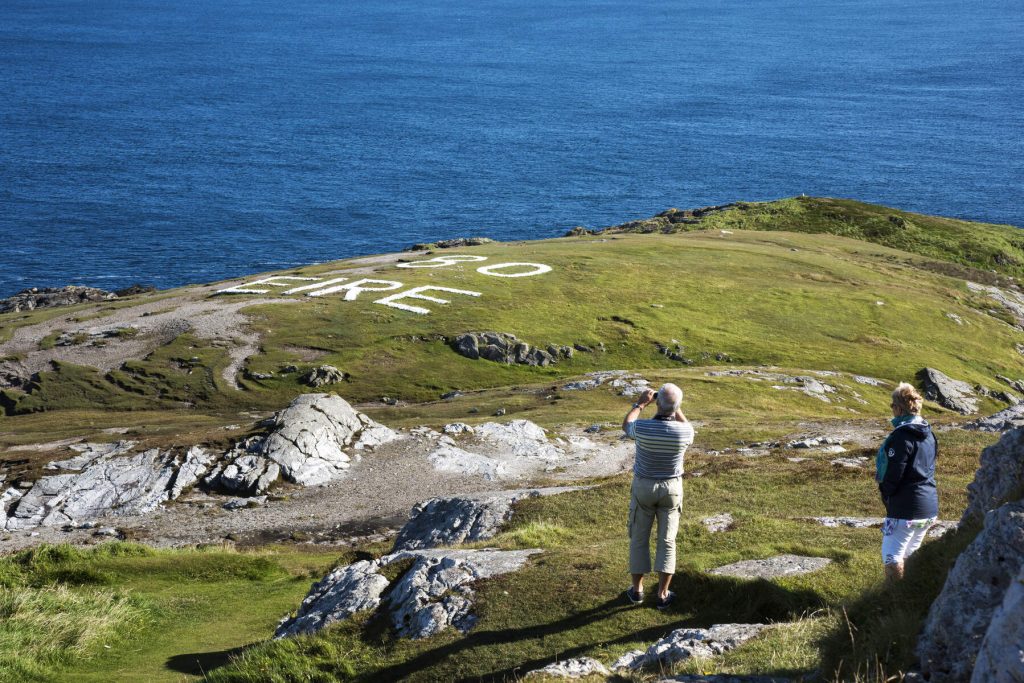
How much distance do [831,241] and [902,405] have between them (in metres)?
142

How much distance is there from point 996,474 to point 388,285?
86128mm

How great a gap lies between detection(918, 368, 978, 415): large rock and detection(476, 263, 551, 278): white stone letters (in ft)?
141

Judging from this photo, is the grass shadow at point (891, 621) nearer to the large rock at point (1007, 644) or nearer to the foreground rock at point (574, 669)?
the large rock at point (1007, 644)

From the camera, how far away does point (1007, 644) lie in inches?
358

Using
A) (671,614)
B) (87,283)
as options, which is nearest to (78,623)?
(671,614)

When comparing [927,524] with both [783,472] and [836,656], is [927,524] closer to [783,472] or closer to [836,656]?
[836,656]

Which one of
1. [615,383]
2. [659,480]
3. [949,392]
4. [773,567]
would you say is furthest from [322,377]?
[659,480]

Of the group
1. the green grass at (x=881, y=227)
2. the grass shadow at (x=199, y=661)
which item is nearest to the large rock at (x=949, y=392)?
the green grass at (x=881, y=227)

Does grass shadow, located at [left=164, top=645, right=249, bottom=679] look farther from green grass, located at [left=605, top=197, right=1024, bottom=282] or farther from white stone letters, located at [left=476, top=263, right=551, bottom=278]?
green grass, located at [left=605, top=197, right=1024, bottom=282]

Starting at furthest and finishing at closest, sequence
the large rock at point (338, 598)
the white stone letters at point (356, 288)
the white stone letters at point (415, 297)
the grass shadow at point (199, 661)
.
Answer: the white stone letters at point (356, 288)
the white stone letters at point (415, 297)
the grass shadow at point (199, 661)
the large rock at point (338, 598)

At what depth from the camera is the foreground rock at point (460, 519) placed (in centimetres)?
3009

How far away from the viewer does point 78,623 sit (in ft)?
76.6

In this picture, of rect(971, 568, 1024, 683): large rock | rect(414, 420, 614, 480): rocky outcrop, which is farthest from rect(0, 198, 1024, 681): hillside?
rect(971, 568, 1024, 683): large rock

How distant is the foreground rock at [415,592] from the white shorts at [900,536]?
860 centimetres
